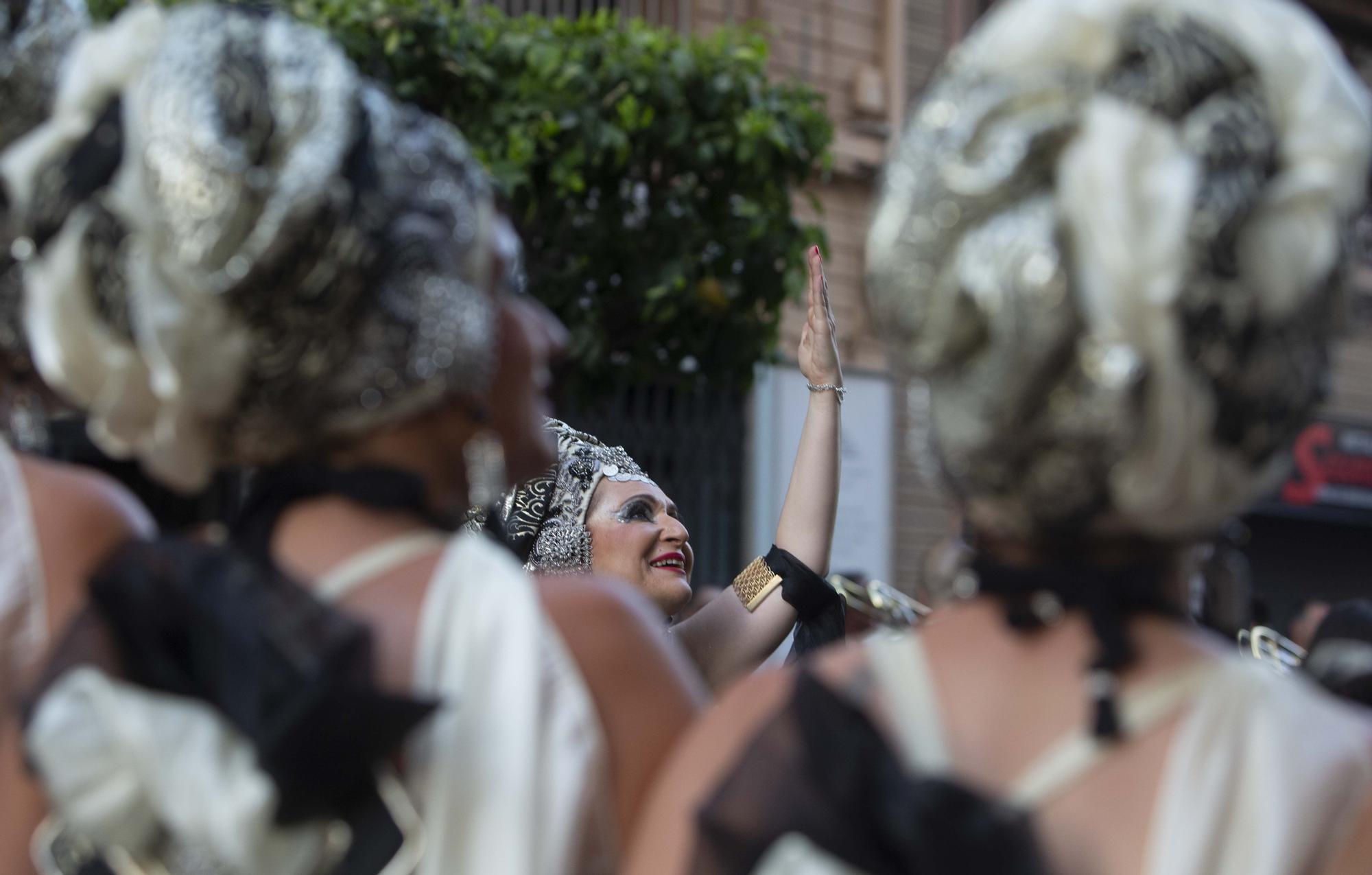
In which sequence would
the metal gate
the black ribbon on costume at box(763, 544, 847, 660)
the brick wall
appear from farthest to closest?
the brick wall → the metal gate → the black ribbon on costume at box(763, 544, 847, 660)

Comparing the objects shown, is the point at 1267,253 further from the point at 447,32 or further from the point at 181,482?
the point at 447,32

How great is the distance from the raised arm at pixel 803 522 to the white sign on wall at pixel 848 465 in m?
6.06

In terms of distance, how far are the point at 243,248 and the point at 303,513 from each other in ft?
0.89

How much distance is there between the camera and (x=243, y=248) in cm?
149

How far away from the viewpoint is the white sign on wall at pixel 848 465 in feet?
30.7

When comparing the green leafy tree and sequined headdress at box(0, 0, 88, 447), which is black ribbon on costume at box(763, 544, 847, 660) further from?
the green leafy tree

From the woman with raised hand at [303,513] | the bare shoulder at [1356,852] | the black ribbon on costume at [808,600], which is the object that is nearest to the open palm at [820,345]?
the black ribbon on costume at [808,600]

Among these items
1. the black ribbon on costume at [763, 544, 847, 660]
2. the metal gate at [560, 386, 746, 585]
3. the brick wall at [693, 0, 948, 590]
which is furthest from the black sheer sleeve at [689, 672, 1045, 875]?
the brick wall at [693, 0, 948, 590]

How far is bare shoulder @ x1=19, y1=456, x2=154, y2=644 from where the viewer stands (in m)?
1.66

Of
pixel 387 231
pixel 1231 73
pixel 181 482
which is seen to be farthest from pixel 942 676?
pixel 181 482

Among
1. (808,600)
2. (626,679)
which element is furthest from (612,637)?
(808,600)

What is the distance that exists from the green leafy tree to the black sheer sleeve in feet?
16.0

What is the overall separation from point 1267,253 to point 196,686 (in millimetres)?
1019

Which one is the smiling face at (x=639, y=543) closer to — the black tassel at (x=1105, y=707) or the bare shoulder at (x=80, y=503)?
the bare shoulder at (x=80, y=503)
